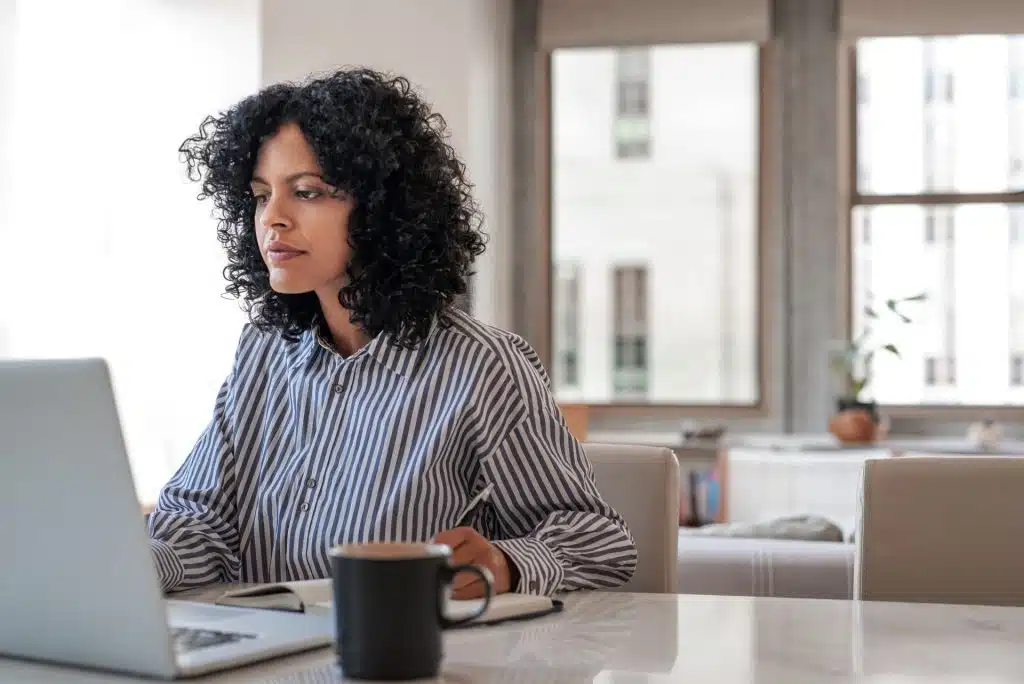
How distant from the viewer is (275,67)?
4.25m

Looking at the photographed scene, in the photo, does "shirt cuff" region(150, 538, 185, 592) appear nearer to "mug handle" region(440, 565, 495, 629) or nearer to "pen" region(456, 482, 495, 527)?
"pen" region(456, 482, 495, 527)

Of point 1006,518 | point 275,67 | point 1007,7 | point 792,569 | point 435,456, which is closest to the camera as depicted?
point 435,456

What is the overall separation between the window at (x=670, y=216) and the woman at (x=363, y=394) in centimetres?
430

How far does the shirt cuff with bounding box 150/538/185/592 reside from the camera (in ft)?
4.23

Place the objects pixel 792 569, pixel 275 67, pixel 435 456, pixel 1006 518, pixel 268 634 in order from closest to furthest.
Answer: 1. pixel 268 634
2. pixel 435 456
3. pixel 1006 518
4. pixel 792 569
5. pixel 275 67

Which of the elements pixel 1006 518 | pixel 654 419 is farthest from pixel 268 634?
pixel 654 419

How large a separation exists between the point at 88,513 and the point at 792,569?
1.71 metres

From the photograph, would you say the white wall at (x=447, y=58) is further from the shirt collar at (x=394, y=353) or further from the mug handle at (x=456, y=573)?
the mug handle at (x=456, y=573)

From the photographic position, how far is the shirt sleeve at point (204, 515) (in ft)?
4.48

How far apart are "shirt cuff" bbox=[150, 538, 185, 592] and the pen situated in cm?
28

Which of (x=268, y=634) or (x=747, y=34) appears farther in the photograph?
(x=747, y=34)

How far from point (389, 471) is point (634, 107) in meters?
4.69

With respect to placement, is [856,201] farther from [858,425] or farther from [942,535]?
[942,535]

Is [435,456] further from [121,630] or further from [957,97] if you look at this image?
[957,97]
